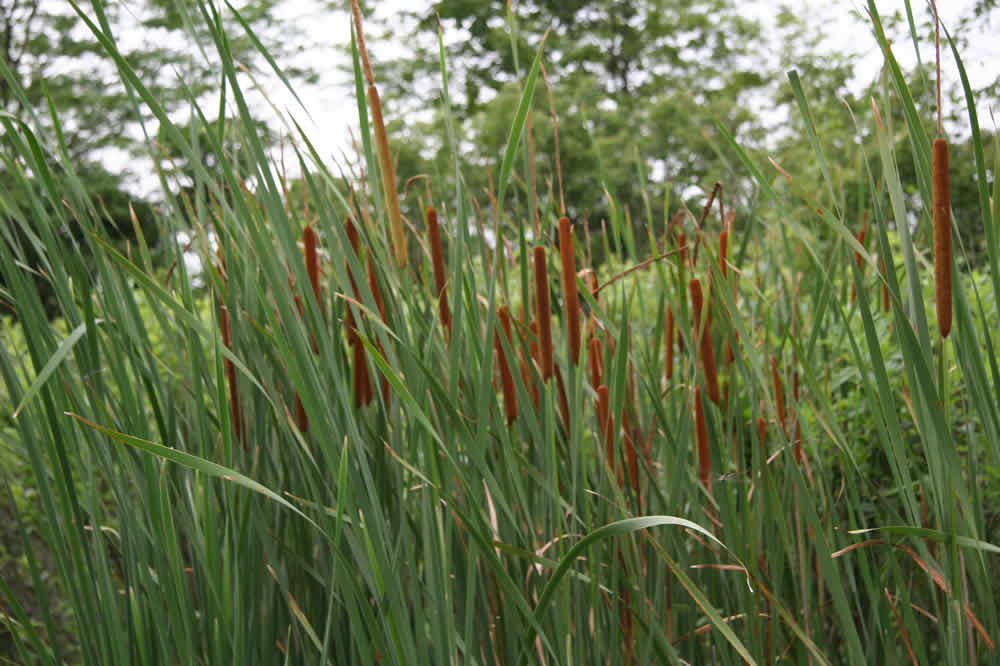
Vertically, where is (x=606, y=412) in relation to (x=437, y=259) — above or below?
below

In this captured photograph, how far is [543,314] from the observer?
0.92 m

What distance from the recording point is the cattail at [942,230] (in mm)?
749

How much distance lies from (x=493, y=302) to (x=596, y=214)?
690 inches

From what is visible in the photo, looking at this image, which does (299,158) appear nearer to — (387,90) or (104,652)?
(104,652)

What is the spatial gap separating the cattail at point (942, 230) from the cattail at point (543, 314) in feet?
1.16

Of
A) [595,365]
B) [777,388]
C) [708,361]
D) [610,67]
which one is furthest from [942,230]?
[610,67]

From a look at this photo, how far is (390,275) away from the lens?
911 mm

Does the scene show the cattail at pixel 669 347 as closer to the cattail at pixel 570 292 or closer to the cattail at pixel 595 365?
the cattail at pixel 595 365

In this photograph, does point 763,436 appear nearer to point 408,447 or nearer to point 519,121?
point 408,447

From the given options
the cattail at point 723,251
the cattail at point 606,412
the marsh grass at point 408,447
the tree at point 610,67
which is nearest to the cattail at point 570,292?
the marsh grass at point 408,447

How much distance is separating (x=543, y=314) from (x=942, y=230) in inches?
14.8

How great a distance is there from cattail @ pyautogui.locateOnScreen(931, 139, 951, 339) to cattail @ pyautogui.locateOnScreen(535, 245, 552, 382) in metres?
0.35

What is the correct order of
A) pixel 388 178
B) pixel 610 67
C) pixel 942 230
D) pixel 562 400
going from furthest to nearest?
pixel 610 67 < pixel 562 400 < pixel 388 178 < pixel 942 230

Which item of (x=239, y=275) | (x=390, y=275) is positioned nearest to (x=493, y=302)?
(x=390, y=275)
